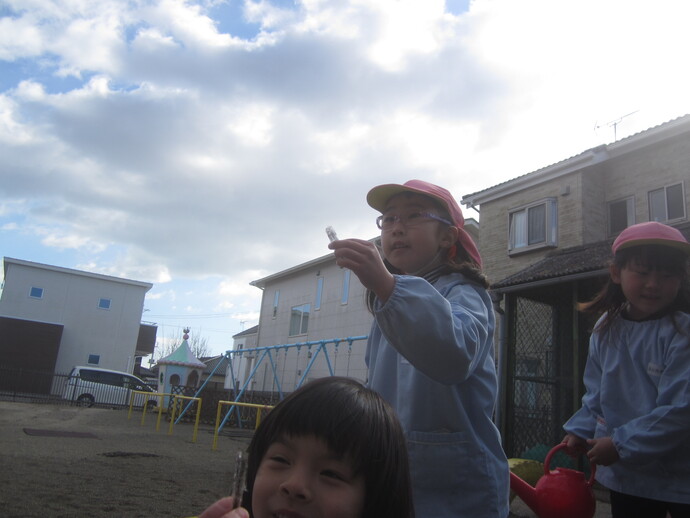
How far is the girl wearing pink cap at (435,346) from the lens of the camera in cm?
108

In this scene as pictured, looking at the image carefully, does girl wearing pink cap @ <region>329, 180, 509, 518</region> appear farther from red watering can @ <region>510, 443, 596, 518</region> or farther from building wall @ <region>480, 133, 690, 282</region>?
building wall @ <region>480, 133, 690, 282</region>

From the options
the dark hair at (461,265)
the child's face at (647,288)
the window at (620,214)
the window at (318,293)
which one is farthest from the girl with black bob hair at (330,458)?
the window at (318,293)

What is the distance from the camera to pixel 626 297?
80.4 inches

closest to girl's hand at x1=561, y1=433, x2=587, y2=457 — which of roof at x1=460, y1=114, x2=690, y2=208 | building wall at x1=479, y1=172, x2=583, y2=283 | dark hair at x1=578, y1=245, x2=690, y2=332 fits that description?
dark hair at x1=578, y1=245, x2=690, y2=332

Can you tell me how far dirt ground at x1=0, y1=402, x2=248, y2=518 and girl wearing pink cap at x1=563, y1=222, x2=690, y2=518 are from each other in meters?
3.43

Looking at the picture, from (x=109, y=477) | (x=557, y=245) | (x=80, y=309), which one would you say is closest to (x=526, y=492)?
(x=109, y=477)

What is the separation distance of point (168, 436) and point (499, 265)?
918cm

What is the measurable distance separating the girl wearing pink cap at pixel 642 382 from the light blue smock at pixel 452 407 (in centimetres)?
64

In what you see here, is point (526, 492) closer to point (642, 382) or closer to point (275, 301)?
point (642, 382)

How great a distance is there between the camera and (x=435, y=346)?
1.06 meters

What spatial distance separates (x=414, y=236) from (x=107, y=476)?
17.6 ft

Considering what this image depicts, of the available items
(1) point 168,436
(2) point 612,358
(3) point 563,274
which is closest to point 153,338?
(1) point 168,436

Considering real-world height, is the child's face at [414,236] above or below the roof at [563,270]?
below

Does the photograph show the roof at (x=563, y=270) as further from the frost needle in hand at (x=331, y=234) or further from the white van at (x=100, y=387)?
the white van at (x=100, y=387)
